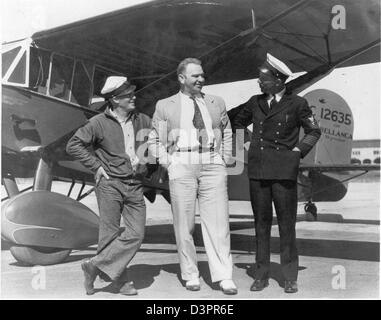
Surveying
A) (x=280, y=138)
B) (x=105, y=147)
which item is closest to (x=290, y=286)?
(x=280, y=138)

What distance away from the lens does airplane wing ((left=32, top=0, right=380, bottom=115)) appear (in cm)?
540

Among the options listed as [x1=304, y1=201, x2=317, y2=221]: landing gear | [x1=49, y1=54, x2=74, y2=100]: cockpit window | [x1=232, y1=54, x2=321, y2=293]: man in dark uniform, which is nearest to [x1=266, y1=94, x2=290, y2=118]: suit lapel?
[x1=232, y1=54, x2=321, y2=293]: man in dark uniform

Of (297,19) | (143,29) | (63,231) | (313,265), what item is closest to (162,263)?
(63,231)

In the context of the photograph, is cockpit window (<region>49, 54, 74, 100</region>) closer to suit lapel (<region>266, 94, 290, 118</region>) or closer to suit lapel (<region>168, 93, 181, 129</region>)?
suit lapel (<region>168, 93, 181, 129</region>)

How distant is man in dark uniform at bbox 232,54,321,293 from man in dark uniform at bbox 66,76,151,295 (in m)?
0.84

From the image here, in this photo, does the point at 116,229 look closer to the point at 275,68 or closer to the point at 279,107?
the point at 279,107

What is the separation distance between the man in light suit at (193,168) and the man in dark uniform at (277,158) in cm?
29

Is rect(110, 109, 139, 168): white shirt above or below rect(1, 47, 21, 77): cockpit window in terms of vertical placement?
below

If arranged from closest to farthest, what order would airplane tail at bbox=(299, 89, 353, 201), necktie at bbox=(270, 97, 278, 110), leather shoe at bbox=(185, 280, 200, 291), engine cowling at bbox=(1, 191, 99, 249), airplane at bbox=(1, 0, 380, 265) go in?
leather shoe at bbox=(185, 280, 200, 291), necktie at bbox=(270, 97, 278, 110), engine cowling at bbox=(1, 191, 99, 249), airplane at bbox=(1, 0, 380, 265), airplane tail at bbox=(299, 89, 353, 201)

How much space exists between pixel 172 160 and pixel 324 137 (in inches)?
248

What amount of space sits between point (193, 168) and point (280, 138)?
0.67 meters

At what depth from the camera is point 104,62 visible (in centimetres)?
657

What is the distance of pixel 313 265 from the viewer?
4766 millimetres

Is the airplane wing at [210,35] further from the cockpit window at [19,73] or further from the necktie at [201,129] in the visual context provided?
the necktie at [201,129]
